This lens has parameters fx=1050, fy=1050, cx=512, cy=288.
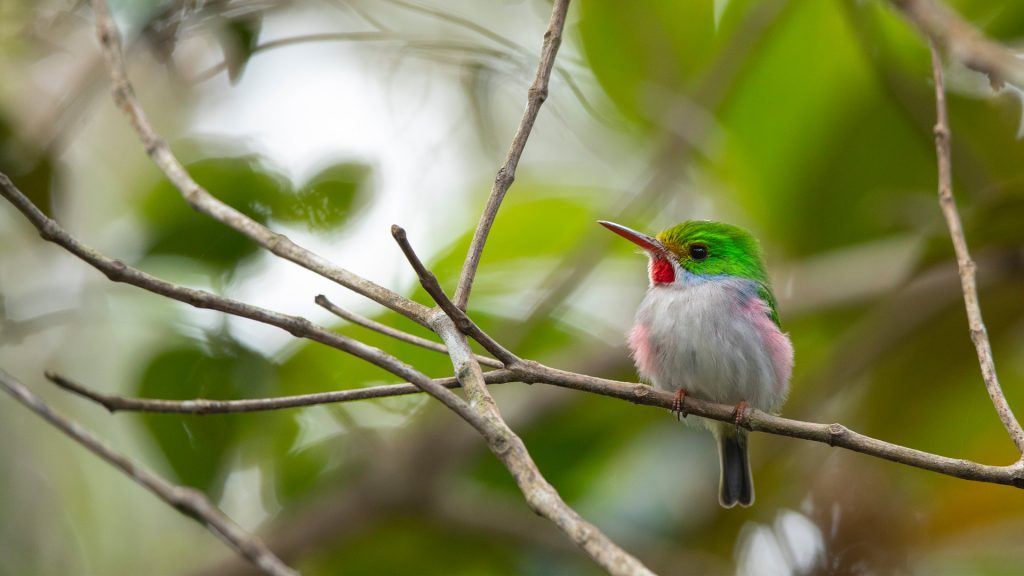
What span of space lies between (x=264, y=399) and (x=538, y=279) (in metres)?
2.76

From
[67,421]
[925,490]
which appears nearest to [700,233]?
[925,490]

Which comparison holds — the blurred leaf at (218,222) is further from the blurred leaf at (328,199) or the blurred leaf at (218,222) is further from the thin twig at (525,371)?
the thin twig at (525,371)

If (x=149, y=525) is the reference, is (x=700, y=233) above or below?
above

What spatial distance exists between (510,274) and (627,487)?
101cm

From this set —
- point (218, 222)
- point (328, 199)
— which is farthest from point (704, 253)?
point (218, 222)

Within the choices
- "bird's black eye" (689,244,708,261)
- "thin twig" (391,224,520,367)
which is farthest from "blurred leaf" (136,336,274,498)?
"thin twig" (391,224,520,367)

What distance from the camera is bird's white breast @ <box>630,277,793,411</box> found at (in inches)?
119

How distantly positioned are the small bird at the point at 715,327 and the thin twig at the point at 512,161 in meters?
0.95

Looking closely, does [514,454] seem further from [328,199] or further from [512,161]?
[328,199]

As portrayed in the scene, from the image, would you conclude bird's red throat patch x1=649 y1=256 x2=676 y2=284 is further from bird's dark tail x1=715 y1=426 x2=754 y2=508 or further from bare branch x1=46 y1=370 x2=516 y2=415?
bare branch x1=46 y1=370 x2=516 y2=415

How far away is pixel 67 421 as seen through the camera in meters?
1.74

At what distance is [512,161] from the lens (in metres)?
1.83

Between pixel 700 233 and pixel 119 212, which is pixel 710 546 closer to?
pixel 700 233

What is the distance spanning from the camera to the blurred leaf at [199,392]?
3223mm
